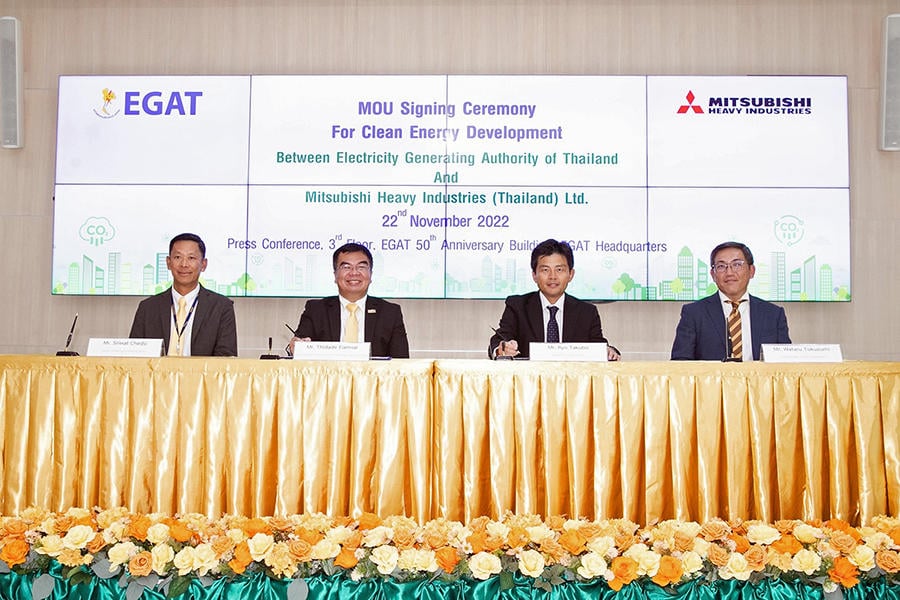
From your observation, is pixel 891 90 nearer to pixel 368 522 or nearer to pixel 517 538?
pixel 517 538

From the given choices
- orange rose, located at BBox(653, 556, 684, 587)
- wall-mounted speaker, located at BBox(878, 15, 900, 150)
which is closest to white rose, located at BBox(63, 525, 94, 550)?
orange rose, located at BBox(653, 556, 684, 587)

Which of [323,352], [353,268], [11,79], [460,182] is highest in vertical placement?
[11,79]

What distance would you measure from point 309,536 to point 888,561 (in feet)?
4.76

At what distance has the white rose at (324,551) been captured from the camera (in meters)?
2.05

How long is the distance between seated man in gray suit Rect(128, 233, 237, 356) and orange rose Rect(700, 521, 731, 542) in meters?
2.22

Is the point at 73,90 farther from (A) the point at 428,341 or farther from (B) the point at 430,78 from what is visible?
(A) the point at 428,341

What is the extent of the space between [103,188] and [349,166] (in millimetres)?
1394

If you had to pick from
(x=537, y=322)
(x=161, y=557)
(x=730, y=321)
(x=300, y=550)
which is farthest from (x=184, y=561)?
(x=730, y=321)

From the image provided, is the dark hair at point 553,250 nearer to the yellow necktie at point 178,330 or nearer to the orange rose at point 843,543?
the yellow necktie at point 178,330

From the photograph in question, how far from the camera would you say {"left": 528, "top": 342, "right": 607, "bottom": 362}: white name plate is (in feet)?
8.29

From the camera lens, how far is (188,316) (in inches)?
144

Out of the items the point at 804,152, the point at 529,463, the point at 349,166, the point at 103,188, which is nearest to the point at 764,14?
the point at 804,152

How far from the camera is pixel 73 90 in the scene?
15.2ft

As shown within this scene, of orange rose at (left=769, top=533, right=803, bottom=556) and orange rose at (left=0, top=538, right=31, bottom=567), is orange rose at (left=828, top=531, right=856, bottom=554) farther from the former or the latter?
orange rose at (left=0, top=538, right=31, bottom=567)
